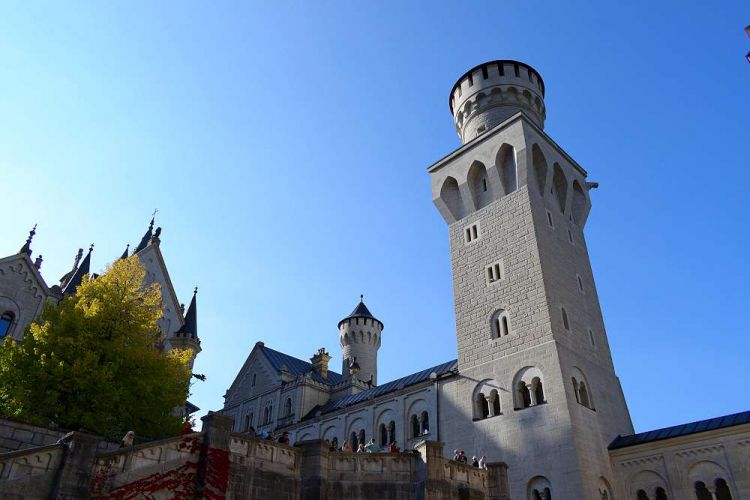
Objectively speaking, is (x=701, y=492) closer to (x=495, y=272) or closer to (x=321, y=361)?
(x=495, y=272)

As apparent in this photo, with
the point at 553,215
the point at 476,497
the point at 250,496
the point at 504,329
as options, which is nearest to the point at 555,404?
the point at 504,329

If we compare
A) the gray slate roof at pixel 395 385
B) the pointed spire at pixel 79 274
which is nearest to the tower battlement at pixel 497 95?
the gray slate roof at pixel 395 385

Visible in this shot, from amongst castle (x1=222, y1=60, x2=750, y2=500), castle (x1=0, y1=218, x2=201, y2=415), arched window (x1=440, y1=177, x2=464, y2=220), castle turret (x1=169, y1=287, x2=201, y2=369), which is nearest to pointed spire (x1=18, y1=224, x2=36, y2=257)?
castle (x1=0, y1=218, x2=201, y2=415)

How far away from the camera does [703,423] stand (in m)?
25.7

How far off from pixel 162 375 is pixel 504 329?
60.4ft

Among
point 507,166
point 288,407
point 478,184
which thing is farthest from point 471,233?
point 288,407

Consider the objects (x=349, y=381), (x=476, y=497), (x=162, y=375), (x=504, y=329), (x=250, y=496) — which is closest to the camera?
(x=250, y=496)

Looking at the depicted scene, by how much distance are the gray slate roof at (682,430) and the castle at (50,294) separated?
22.0 meters

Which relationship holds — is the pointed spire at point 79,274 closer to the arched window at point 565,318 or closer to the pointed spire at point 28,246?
the pointed spire at point 28,246

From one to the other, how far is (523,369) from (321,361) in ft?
88.6

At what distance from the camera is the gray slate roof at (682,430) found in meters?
24.7

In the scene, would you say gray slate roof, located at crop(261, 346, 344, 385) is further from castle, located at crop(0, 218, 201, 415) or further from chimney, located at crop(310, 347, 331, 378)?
castle, located at crop(0, 218, 201, 415)

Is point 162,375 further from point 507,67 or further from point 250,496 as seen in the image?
point 507,67

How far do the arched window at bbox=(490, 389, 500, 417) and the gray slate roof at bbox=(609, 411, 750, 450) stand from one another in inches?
225
